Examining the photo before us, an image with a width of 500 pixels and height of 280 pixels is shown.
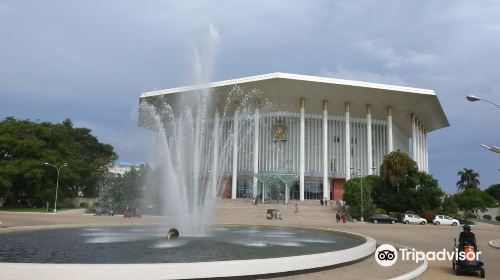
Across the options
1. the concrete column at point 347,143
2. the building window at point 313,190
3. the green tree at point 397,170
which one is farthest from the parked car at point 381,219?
the building window at point 313,190

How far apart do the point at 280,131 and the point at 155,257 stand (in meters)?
55.3

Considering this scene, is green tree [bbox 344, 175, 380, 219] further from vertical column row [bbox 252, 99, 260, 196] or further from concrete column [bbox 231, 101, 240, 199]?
concrete column [bbox 231, 101, 240, 199]

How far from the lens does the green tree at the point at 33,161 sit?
53.0 metres

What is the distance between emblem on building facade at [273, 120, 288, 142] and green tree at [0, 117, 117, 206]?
29.1 meters

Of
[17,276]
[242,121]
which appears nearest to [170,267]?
[17,276]

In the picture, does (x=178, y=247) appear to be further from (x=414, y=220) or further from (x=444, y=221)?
(x=444, y=221)

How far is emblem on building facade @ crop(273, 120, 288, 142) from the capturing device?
65.7 metres

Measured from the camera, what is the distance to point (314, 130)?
2685 inches

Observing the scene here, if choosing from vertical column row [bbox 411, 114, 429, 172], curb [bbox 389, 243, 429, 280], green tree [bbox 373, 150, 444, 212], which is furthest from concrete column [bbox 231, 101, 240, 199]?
curb [bbox 389, 243, 429, 280]

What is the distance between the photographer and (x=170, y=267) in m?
8.02

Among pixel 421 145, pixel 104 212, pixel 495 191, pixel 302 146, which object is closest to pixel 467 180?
pixel 495 191

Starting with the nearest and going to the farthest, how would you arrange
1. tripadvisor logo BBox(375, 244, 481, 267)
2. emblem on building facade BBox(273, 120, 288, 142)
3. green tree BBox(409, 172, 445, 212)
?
tripadvisor logo BBox(375, 244, 481, 267), green tree BBox(409, 172, 445, 212), emblem on building facade BBox(273, 120, 288, 142)

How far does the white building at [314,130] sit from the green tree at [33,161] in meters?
14.2

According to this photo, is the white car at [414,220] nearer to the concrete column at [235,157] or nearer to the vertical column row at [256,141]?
the vertical column row at [256,141]
